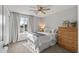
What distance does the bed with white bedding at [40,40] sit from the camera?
1.69 metres

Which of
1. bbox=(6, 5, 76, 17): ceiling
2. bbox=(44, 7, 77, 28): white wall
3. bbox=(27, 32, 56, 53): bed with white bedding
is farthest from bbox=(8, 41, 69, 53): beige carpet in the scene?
bbox=(6, 5, 76, 17): ceiling

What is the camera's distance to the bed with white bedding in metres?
1.69

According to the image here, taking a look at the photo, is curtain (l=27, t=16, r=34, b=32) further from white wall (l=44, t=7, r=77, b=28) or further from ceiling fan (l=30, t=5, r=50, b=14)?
white wall (l=44, t=7, r=77, b=28)

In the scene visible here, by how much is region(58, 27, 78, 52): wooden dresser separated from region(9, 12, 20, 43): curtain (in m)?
0.89

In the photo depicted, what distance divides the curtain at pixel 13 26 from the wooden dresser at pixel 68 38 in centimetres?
89

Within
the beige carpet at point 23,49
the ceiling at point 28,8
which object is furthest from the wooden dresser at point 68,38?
the ceiling at point 28,8

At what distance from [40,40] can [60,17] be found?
2.27 ft

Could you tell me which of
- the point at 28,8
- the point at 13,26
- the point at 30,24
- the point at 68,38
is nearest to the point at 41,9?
the point at 28,8

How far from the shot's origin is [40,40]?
6.23 ft

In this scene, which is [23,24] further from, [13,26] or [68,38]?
[68,38]

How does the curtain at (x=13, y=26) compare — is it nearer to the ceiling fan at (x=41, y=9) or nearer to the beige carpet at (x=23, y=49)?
the beige carpet at (x=23, y=49)
